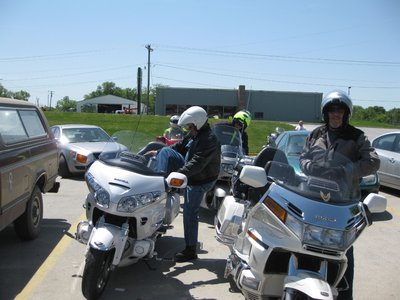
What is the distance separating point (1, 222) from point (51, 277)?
0.83m

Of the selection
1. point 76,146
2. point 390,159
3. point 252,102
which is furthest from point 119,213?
point 252,102

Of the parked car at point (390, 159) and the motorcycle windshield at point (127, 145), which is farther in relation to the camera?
the parked car at point (390, 159)

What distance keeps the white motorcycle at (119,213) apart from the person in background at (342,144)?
1.40 m

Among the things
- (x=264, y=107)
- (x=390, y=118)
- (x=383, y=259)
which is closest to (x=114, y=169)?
(x=383, y=259)

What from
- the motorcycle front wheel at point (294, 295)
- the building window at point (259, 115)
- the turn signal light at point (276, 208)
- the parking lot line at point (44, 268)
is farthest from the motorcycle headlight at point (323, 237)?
the building window at point (259, 115)

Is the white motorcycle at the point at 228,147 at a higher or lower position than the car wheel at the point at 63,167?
higher

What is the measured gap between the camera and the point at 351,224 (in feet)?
10.6

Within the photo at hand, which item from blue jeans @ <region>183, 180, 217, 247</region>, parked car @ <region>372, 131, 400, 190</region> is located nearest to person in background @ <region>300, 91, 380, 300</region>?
blue jeans @ <region>183, 180, 217, 247</region>

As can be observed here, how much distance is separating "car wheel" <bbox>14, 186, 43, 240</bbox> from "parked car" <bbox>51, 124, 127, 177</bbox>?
Answer: 441cm

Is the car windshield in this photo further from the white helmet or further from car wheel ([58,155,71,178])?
the white helmet

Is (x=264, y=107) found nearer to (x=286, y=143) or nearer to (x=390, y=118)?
(x=390, y=118)

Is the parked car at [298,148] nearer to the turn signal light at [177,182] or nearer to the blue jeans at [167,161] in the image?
the blue jeans at [167,161]

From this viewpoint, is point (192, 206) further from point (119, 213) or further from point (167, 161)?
point (119, 213)

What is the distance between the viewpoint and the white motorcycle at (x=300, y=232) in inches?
124
